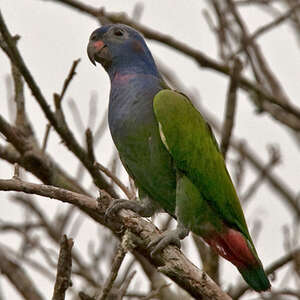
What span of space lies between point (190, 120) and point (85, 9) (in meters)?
1.63

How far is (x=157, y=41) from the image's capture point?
6051mm

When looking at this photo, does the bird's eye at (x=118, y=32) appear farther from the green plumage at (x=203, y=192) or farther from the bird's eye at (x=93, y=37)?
the green plumage at (x=203, y=192)

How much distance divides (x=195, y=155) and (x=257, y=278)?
97cm

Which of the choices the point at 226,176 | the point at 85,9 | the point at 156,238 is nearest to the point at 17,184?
the point at 156,238

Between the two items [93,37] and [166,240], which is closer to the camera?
[166,240]

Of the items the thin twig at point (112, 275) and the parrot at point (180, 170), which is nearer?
the thin twig at point (112, 275)

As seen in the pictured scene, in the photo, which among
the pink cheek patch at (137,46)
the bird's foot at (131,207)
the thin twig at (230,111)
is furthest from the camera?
the pink cheek patch at (137,46)

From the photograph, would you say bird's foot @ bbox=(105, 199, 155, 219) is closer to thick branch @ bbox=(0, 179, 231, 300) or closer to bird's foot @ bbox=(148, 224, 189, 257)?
thick branch @ bbox=(0, 179, 231, 300)

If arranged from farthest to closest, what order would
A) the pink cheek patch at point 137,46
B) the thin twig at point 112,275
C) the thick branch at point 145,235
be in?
the pink cheek patch at point 137,46 < the thick branch at point 145,235 < the thin twig at point 112,275

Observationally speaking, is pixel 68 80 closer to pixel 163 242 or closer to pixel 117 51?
pixel 117 51

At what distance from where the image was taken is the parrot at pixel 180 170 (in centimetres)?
470

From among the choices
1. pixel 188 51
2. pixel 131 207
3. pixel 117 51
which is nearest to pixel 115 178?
pixel 131 207

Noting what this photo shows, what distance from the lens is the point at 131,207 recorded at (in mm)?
4688

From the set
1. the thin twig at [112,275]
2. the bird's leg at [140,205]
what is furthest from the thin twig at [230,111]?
the thin twig at [112,275]
